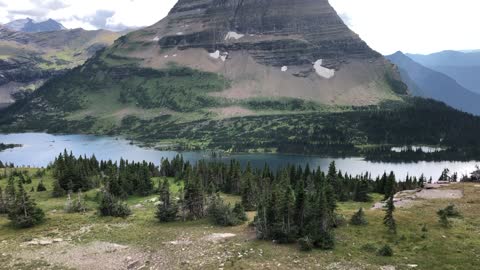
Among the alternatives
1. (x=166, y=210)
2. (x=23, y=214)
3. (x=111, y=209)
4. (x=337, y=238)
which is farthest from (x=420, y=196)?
(x=23, y=214)

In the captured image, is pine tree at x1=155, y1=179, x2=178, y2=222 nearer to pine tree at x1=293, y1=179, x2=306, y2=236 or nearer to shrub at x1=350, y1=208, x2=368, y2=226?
pine tree at x1=293, y1=179, x2=306, y2=236

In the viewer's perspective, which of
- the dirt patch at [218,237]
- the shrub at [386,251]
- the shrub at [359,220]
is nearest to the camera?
the shrub at [386,251]

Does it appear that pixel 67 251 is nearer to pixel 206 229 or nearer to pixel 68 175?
pixel 206 229

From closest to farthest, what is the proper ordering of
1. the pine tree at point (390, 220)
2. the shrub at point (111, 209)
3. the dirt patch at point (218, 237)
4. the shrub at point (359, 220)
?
the pine tree at point (390, 220) < the dirt patch at point (218, 237) < the shrub at point (359, 220) < the shrub at point (111, 209)

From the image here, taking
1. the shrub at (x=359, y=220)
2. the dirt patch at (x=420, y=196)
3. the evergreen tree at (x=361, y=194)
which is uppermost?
the dirt patch at (x=420, y=196)

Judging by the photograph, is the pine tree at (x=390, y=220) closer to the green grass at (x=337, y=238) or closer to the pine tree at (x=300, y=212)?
the green grass at (x=337, y=238)

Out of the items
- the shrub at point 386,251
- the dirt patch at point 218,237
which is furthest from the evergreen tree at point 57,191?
the shrub at point 386,251

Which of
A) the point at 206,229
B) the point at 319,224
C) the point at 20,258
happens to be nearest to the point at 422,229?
the point at 319,224

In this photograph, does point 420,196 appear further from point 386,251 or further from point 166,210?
point 166,210

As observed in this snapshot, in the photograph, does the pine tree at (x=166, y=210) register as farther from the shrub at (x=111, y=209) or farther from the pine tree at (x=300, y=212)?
the pine tree at (x=300, y=212)

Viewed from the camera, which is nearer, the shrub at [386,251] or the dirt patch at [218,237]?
the shrub at [386,251]

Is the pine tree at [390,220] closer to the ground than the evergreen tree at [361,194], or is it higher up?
higher up

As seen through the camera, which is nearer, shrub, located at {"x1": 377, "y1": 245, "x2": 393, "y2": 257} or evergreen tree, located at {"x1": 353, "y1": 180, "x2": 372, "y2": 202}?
shrub, located at {"x1": 377, "y1": 245, "x2": 393, "y2": 257}

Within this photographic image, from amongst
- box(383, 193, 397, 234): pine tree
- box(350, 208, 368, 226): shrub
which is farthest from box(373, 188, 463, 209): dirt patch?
box(383, 193, 397, 234): pine tree
